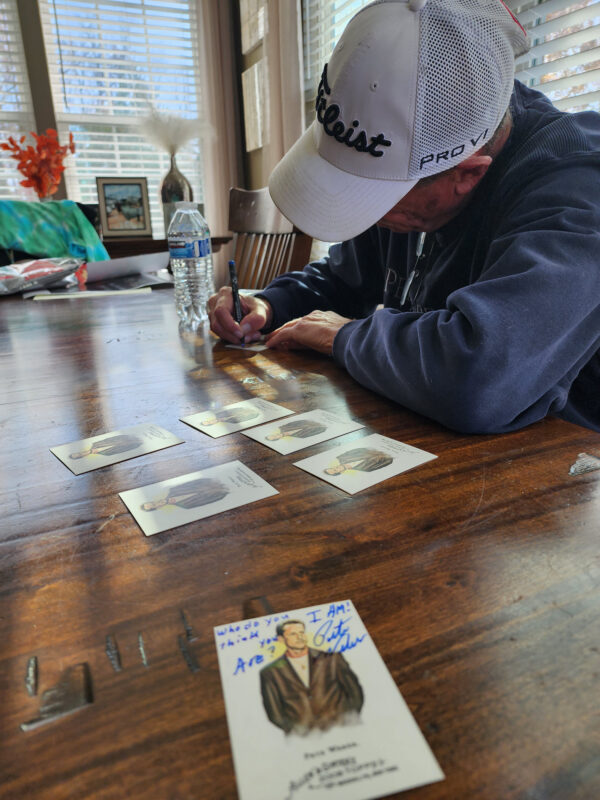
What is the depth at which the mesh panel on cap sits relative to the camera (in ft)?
2.18

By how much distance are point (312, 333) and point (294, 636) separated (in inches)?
27.8

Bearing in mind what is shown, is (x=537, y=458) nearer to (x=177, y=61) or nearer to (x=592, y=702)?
(x=592, y=702)

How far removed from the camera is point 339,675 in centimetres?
32

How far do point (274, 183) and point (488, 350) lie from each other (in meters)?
0.49

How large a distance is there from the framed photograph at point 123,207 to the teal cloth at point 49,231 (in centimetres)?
28

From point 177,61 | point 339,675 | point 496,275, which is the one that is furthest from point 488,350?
point 177,61

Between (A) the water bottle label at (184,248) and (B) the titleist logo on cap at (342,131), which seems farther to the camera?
(A) the water bottle label at (184,248)

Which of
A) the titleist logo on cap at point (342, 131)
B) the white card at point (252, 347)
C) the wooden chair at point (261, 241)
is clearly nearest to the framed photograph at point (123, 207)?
the wooden chair at point (261, 241)

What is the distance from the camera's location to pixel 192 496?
52 cm

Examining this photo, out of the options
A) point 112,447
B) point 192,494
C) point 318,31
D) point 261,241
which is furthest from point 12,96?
point 192,494

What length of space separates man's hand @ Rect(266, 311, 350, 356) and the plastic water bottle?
36 centimetres

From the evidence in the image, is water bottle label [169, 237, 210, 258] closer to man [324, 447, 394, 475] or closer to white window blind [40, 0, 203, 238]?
man [324, 447, 394, 475]

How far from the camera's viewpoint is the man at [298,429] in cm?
65

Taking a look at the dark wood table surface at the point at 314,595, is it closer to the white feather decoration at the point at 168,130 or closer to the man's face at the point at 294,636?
the man's face at the point at 294,636
